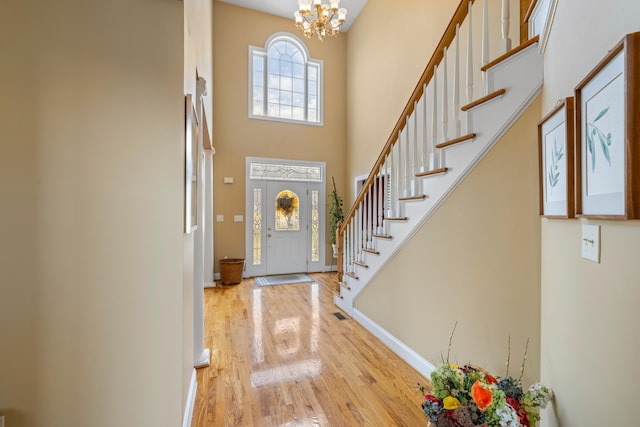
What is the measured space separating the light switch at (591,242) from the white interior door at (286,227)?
5219 millimetres

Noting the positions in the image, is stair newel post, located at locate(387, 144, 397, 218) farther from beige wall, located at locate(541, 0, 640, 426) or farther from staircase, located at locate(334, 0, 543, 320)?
beige wall, located at locate(541, 0, 640, 426)

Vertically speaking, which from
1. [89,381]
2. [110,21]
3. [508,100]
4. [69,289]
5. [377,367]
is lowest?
[377,367]

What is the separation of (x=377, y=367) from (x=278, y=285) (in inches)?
115

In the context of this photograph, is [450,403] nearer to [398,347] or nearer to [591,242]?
[591,242]

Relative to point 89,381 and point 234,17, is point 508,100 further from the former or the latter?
point 234,17

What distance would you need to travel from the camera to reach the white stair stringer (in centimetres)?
152

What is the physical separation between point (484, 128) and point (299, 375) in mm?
2246

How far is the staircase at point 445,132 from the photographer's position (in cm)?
159

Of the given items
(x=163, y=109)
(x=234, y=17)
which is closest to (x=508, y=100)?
(x=163, y=109)

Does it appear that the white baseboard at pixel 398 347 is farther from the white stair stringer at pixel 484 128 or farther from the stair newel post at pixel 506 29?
the stair newel post at pixel 506 29

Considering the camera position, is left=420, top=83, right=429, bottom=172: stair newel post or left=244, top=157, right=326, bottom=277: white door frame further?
left=244, top=157, right=326, bottom=277: white door frame

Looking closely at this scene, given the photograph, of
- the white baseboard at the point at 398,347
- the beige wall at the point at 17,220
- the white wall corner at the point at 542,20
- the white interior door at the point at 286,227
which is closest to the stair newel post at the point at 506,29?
the white wall corner at the point at 542,20

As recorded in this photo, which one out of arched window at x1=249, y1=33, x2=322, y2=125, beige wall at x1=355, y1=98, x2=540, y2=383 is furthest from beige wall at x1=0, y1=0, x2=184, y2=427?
arched window at x1=249, y1=33, x2=322, y2=125

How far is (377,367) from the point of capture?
2.38 meters
